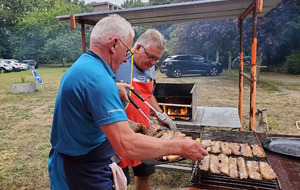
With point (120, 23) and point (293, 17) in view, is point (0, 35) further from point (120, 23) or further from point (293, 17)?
point (120, 23)

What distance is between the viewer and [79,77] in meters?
1.34

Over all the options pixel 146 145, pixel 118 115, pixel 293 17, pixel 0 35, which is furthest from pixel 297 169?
pixel 0 35

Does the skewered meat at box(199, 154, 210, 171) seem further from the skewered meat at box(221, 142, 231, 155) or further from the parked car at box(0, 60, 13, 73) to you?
the parked car at box(0, 60, 13, 73)

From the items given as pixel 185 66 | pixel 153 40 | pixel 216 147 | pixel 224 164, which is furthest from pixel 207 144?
pixel 185 66

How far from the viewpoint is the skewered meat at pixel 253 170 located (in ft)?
6.24

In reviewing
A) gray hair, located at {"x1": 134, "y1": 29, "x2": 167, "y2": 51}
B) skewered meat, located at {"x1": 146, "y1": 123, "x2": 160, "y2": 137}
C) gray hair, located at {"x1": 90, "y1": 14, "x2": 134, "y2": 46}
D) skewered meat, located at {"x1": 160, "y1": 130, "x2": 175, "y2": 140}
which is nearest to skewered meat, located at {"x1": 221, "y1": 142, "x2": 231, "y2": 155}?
skewered meat, located at {"x1": 160, "y1": 130, "x2": 175, "y2": 140}

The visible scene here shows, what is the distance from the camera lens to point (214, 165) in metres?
2.12

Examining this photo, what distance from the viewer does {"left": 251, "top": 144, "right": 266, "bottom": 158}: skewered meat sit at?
230 centimetres

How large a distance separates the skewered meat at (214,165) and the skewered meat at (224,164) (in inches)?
1.4

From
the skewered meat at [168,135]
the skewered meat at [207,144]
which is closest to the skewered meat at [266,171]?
the skewered meat at [207,144]

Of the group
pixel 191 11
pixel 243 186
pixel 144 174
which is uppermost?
pixel 191 11

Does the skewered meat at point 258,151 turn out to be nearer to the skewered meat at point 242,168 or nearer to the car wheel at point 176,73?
the skewered meat at point 242,168

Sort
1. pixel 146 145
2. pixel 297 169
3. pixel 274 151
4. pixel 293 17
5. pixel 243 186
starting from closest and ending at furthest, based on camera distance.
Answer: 1. pixel 146 145
2. pixel 243 186
3. pixel 297 169
4. pixel 274 151
5. pixel 293 17

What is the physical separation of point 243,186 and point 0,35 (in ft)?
139
